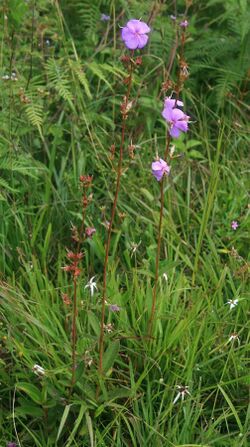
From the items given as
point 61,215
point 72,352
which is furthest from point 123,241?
point 72,352

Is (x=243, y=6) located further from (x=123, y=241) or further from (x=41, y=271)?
(x=41, y=271)

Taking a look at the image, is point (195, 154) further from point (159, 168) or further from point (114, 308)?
point (159, 168)

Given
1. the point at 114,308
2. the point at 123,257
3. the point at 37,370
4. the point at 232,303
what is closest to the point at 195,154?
the point at 123,257

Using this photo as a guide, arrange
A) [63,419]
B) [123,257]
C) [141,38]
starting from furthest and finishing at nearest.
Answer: [123,257] < [63,419] < [141,38]

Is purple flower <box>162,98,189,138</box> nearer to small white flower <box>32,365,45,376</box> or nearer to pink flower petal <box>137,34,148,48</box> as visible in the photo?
pink flower petal <box>137,34,148,48</box>

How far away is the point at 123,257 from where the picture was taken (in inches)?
105

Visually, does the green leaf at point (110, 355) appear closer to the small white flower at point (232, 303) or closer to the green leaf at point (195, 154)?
the small white flower at point (232, 303)

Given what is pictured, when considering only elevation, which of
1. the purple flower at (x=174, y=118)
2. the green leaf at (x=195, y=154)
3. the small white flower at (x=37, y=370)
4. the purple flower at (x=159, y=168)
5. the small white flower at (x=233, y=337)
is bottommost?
the small white flower at (x=37, y=370)

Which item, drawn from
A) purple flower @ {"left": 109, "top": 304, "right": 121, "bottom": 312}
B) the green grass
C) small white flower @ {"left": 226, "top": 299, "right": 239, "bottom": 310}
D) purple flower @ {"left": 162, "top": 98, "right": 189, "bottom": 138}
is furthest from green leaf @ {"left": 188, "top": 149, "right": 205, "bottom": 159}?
purple flower @ {"left": 162, "top": 98, "right": 189, "bottom": 138}

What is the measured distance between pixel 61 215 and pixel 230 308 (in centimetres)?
81

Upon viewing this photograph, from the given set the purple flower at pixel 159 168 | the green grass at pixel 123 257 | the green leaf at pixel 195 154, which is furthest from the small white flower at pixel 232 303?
the green leaf at pixel 195 154

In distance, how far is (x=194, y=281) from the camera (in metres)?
2.52

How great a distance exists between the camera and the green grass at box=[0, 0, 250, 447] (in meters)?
2.05

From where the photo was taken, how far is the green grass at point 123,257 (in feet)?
6.72
